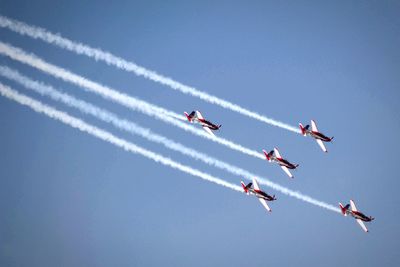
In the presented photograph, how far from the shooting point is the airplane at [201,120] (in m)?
60.5

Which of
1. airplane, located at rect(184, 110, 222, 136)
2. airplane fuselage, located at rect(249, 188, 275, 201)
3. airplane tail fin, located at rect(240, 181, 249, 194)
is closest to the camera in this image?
airplane, located at rect(184, 110, 222, 136)

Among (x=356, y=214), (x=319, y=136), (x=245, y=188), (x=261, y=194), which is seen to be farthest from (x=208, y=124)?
(x=356, y=214)

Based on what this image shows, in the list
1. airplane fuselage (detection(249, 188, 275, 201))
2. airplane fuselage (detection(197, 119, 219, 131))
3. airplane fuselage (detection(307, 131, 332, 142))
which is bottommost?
airplane fuselage (detection(249, 188, 275, 201))

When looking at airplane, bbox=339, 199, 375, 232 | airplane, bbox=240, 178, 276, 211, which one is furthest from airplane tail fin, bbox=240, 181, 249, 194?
airplane, bbox=339, 199, 375, 232

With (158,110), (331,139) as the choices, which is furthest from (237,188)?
(158,110)

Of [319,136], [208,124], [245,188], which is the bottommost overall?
[245,188]

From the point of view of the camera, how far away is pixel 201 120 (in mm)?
60906

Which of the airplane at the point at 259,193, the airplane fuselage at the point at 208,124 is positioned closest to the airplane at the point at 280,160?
the airplane at the point at 259,193

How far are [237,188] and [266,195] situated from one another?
4.91m

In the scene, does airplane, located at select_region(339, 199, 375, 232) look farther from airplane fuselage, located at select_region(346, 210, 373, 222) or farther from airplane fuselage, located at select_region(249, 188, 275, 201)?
airplane fuselage, located at select_region(249, 188, 275, 201)

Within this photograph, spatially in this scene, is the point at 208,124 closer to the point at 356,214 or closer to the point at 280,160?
the point at 280,160

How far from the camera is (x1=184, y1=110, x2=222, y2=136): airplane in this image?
2381 inches

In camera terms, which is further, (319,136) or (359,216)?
(359,216)

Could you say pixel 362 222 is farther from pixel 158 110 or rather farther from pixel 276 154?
pixel 158 110
